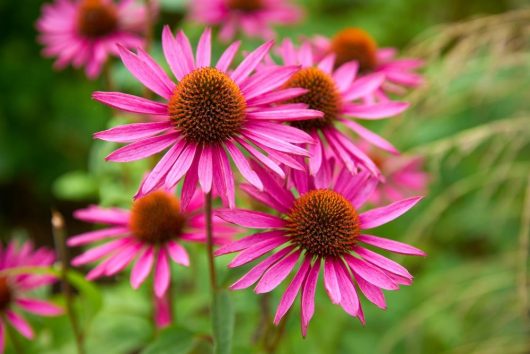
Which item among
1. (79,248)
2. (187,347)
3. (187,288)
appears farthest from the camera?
(79,248)

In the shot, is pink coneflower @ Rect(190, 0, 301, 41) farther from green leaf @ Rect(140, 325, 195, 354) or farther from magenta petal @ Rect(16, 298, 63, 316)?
green leaf @ Rect(140, 325, 195, 354)

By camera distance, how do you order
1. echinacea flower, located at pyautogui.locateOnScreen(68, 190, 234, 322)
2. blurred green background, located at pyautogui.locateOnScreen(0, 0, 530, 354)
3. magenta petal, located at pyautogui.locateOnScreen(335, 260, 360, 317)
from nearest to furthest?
magenta petal, located at pyautogui.locateOnScreen(335, 260, 360, 317) < echinacea flower, located at pyautogui.locateOnScreen(68, 190, 234, 322) < blurred green background, located at pyautogui.locateOnScreen(0, 0, 530, 354)

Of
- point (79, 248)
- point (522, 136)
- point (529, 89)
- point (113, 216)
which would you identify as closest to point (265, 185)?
point (113, 216)

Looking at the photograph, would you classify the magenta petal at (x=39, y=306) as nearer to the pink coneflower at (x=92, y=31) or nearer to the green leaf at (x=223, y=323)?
the green leaf at (x=223, y=323)

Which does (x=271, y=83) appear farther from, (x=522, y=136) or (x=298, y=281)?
→ (x=522, y=136)

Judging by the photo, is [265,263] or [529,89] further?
[529,89]

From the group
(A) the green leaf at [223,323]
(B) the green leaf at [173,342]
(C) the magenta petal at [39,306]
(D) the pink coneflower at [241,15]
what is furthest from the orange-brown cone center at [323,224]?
(D) the pink coneflower at [241,15]

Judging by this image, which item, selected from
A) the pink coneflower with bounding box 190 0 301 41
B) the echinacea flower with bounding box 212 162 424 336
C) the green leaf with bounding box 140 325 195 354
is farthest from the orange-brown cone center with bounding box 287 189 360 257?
the pink coneflower with bounding box 190 0 301 41
